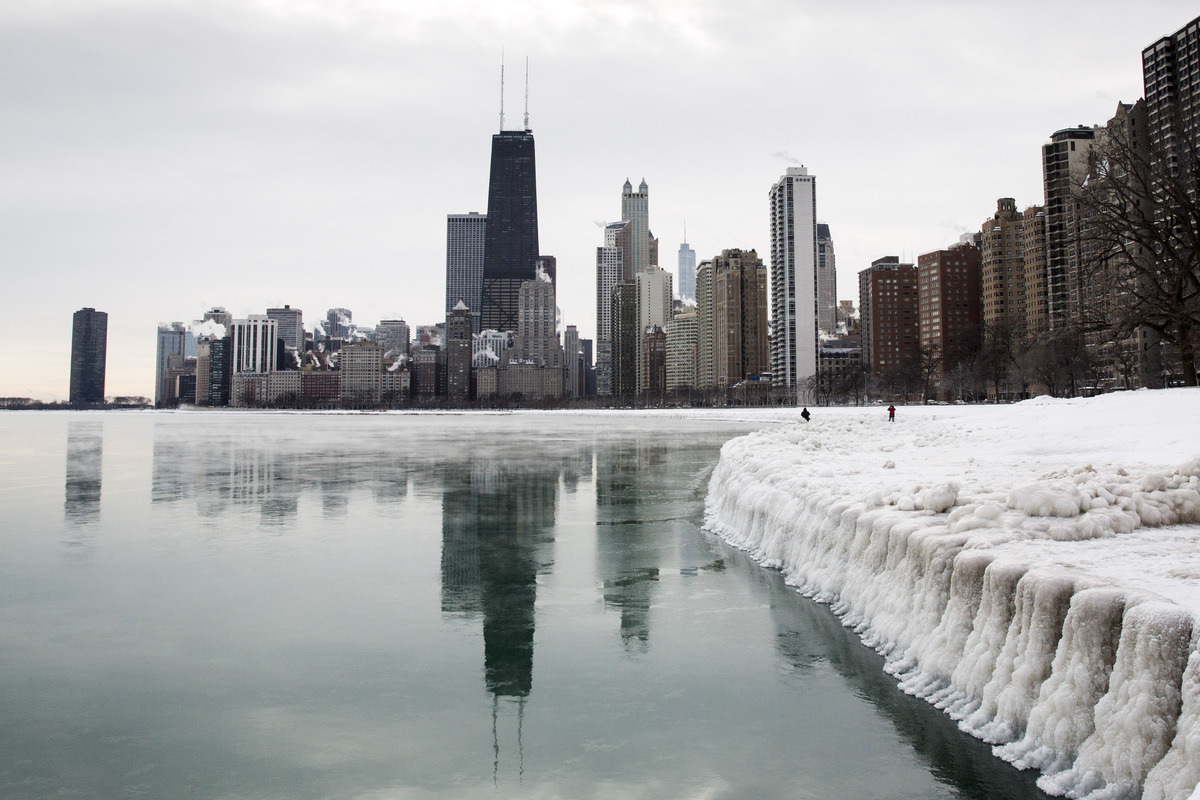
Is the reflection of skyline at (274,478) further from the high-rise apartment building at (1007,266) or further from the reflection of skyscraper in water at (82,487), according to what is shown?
the high-rise apartment building at (1007,266)

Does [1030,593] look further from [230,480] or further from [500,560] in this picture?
[230,480]

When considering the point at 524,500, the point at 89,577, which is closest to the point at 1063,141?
the point at 524,500

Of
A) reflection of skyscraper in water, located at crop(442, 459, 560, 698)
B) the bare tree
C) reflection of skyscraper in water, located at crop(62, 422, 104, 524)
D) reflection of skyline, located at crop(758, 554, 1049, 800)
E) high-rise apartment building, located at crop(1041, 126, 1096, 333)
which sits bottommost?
reflection of skyline, located at crop(758, 554, 1049, 800)

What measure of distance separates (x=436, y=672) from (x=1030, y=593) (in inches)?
210

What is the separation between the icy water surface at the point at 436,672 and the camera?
18.0ft

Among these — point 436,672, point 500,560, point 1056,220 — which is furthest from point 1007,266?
point 436,672

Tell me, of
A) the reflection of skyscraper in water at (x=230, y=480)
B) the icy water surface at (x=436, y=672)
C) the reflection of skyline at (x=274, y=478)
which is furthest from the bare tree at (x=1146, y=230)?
the reflection of skyscraper in water at (x=230, y=480)

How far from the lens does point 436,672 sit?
7.50m

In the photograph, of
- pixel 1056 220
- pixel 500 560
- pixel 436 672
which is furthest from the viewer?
pixel 1056 220

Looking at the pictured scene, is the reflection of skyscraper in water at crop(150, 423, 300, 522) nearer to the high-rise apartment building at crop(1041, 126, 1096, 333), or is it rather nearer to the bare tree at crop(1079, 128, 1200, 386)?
the bare tree at crop(1079, 128, 1200, 386)

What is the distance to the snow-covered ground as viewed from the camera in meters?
4.98

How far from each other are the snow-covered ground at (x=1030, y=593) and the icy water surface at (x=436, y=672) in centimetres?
42

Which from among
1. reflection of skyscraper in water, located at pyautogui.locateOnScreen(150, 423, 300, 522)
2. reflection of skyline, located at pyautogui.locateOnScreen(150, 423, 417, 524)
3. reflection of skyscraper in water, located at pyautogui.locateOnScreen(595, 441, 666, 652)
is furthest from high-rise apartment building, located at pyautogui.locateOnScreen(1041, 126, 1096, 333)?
reflection of skyscraper in water, located at pyautogui.locateOnScreen(150, 423, 300, 522)

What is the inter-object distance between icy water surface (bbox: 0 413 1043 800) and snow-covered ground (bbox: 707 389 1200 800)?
419 millimetres
